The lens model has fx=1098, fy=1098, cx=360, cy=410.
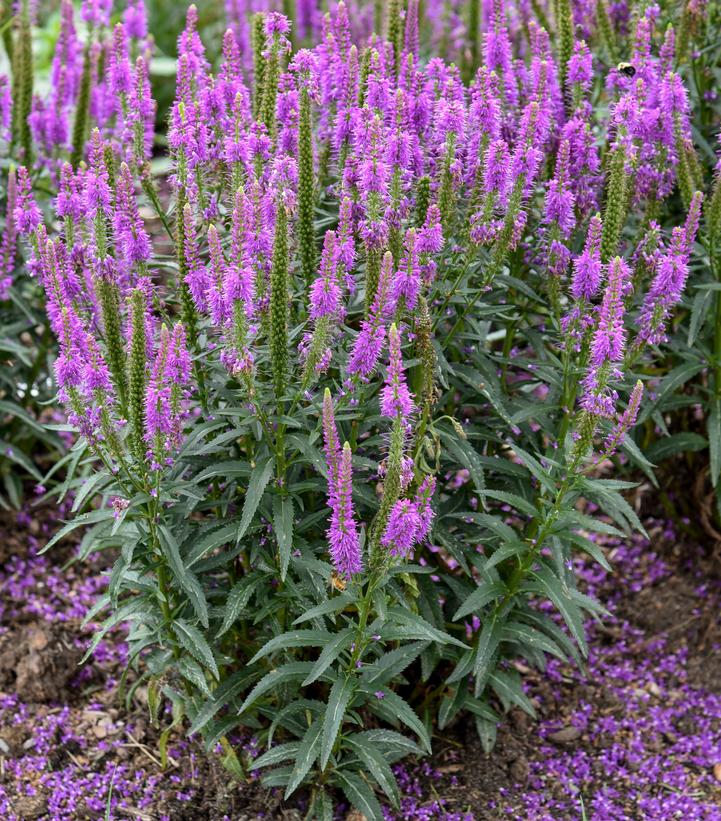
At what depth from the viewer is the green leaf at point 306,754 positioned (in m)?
3.91

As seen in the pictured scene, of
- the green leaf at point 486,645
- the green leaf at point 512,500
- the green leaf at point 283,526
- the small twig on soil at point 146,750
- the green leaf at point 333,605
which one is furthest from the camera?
the small twig on soil at point 146,750

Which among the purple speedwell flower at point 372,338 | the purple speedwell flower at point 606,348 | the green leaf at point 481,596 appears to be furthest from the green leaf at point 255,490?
the purple speedwell flower at point 606,348

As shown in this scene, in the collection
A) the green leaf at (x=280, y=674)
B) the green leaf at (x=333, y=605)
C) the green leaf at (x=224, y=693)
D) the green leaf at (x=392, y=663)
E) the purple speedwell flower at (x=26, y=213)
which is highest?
the purple speedwell flower at (x=26, y=213)

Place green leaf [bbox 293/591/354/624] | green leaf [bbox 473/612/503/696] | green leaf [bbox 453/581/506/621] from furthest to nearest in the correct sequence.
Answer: green leaf [bbox 473/612/503/696] < green leaf [bbox 453/581/506/621] < green leaf [bbox 293/591/354/624]

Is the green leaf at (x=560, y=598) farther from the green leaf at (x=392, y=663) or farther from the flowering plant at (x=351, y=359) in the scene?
the green leaf at (x=392, y=663)

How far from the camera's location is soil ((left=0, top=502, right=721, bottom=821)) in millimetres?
4727

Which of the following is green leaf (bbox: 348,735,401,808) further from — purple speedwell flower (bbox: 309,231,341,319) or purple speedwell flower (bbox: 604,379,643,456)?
purple speedwell flower (bbox: 309,231,341,319)

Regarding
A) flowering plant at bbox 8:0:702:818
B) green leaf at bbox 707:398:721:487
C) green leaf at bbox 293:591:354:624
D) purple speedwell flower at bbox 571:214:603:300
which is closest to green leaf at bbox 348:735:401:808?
flowering plant at bbox 8:0:702:818

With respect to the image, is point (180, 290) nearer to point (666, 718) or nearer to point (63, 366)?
point (63, 366)

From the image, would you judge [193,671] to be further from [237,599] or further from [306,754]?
[306,754]

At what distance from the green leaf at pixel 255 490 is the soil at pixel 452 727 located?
149 cm

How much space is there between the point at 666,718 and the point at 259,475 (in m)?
2.77

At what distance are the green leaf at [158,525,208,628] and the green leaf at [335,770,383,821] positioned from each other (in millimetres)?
825

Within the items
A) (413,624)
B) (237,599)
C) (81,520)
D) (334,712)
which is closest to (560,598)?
(413,624)
